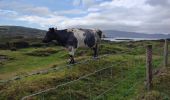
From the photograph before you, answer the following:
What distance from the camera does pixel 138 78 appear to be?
2264 centimetres

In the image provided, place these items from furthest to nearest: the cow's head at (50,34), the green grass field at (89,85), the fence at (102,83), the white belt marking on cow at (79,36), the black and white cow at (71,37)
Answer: the cow's head at (50,34), the white belt marking on cow at (79,36), the black and white cow at (71,37), the fence at (102,83), the green grass field at (89,85)

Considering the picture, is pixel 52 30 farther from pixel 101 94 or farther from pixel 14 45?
pixel 14 45

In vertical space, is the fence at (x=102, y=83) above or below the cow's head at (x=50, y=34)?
below

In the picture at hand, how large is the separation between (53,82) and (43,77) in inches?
26.5

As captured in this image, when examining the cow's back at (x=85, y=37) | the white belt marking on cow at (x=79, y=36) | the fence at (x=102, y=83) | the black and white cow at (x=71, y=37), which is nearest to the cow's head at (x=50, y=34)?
the black and white cow at (x=71, y=37)

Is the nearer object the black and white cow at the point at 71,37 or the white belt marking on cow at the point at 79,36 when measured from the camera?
the black and white cow at the point at 71,37

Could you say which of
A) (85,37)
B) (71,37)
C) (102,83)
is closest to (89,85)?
(102,83)

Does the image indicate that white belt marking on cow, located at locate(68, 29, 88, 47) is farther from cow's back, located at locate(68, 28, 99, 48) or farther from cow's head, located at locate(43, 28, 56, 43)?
cow's head, located at locate(43, 28, 56, 43)

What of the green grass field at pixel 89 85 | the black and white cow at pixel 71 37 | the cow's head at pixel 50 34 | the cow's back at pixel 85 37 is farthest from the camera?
the cow's head at pixel 50 34

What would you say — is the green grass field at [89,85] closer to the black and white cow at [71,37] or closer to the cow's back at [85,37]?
the cow's back at [85,37]

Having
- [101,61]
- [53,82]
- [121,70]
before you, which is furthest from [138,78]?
[53,82]

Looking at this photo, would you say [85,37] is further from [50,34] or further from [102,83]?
[102,83]

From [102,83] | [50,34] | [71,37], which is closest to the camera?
[102,83]

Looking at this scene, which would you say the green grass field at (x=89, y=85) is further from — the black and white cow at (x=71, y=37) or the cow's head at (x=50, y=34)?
the cow's head at (x=50, y=34)
